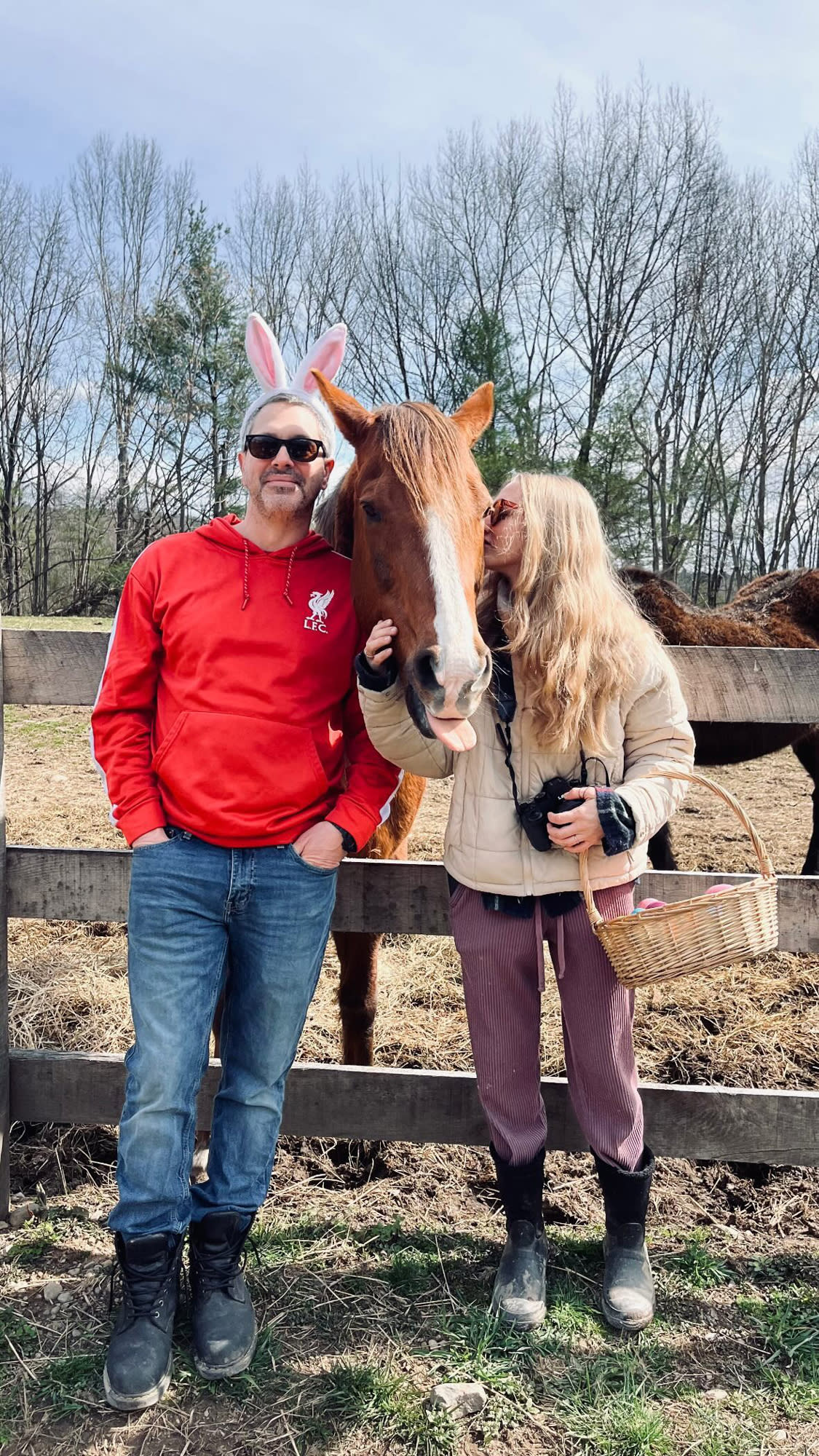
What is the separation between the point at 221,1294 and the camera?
2.10 m

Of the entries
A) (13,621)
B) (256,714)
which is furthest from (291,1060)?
(13,621)

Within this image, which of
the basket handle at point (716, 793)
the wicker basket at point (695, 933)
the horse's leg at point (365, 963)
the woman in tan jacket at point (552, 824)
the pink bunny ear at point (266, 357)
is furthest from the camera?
the horse's leg at point (365, 963)

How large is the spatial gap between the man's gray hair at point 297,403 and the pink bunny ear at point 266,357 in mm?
241

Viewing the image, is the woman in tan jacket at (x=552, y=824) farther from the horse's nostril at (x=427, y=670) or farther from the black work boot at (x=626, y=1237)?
the horse's nostril at (x=427, y=670)

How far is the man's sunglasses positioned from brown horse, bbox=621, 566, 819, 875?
12.7ft

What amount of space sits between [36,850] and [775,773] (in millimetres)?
8696

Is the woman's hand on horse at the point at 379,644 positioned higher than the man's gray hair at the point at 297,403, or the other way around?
the man's gray hair at the point at 297,403

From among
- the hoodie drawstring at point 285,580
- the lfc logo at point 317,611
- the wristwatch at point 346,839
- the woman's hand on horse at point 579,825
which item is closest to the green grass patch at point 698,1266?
the woman's hand on horse at point 579,825

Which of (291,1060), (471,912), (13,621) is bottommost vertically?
(291,1060)

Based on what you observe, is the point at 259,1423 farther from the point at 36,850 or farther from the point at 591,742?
the point at 591,742

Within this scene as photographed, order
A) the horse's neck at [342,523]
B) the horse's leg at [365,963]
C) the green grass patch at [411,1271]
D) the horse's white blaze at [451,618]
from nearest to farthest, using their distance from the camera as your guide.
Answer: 1. the horse's white blaze at [451,618]
2. the green grass patch at [411,1271]
3. the horse's neck at [342,523]
4. the horse's leg at [365,963]

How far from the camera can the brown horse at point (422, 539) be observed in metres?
1.74

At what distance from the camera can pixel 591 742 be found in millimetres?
2133

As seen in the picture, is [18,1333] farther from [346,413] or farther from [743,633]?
[743,633]
